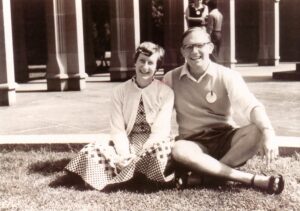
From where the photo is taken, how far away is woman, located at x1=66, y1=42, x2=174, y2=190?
5.02 m

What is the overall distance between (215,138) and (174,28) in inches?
521

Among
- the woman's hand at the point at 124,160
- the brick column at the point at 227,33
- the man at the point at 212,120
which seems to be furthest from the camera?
the brick column at the point at 227,33

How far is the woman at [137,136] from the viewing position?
5016mm

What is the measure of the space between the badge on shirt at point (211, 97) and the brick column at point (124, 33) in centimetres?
1118

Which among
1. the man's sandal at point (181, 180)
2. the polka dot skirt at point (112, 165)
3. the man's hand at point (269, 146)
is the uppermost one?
the man's hand at point (269, 146)

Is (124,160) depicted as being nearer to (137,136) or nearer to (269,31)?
(137,136)

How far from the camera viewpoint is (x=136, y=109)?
527 centimetres

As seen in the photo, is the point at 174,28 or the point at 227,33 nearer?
the point at 174,28

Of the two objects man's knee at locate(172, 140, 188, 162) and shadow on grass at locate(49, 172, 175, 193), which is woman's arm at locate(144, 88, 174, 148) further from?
shadow on grass at locate(49, 172, 175, 193)

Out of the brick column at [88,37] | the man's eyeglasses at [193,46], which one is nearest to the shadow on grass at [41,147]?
the man's eyeglasses at [193,46]

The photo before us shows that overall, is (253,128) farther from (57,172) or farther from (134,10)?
(134,10)

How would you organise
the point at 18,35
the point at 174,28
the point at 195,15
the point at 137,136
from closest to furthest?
1. the point at 137,136
2. the point at 195,15
3. the point at 18,35
4. the point at 174,28

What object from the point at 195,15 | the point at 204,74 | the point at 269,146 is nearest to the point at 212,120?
the point at 204,74

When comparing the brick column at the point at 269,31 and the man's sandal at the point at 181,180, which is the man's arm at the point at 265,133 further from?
the brick column at the point at 269,31
